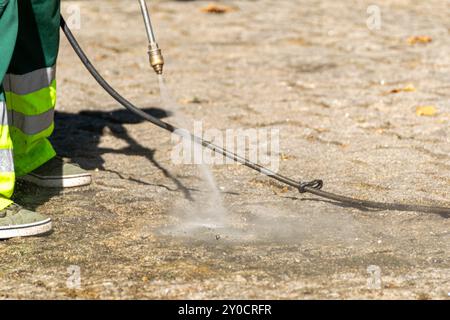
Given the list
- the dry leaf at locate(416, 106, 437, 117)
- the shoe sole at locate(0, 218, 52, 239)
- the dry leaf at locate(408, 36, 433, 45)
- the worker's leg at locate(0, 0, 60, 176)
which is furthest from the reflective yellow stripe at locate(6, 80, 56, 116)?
the dry leaf at locate(408, 36, 433, 45)

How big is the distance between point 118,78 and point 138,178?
210 cm

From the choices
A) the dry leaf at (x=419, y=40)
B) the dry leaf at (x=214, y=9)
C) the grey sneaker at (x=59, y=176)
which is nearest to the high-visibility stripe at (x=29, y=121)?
the grey sneaker at (x=59, y=176)

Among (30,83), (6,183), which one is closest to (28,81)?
(30,83)

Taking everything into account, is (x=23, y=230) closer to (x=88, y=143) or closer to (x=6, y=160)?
(x=6, y=160)

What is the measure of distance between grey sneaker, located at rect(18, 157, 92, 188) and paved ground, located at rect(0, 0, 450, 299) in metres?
0.06

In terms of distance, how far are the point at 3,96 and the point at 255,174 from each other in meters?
1.29

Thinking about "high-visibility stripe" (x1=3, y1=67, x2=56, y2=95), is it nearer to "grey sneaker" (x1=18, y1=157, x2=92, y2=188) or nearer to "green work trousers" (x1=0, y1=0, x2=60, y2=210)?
"green work trousers" (x1=0, y1=0, x2=60, y2=210)

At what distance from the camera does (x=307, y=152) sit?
15.2 ft

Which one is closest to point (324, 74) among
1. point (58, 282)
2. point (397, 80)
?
point (397, 80)

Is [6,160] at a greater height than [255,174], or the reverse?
[6,160]

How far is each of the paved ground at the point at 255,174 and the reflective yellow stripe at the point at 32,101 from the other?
0.36 metres

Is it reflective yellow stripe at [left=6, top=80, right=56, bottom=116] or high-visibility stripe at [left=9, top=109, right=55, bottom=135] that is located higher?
reflective yellow stripe at [left=6, top=80, right=56, bottom=116]

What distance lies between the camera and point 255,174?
431cm

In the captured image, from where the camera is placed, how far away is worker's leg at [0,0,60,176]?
148 inches
